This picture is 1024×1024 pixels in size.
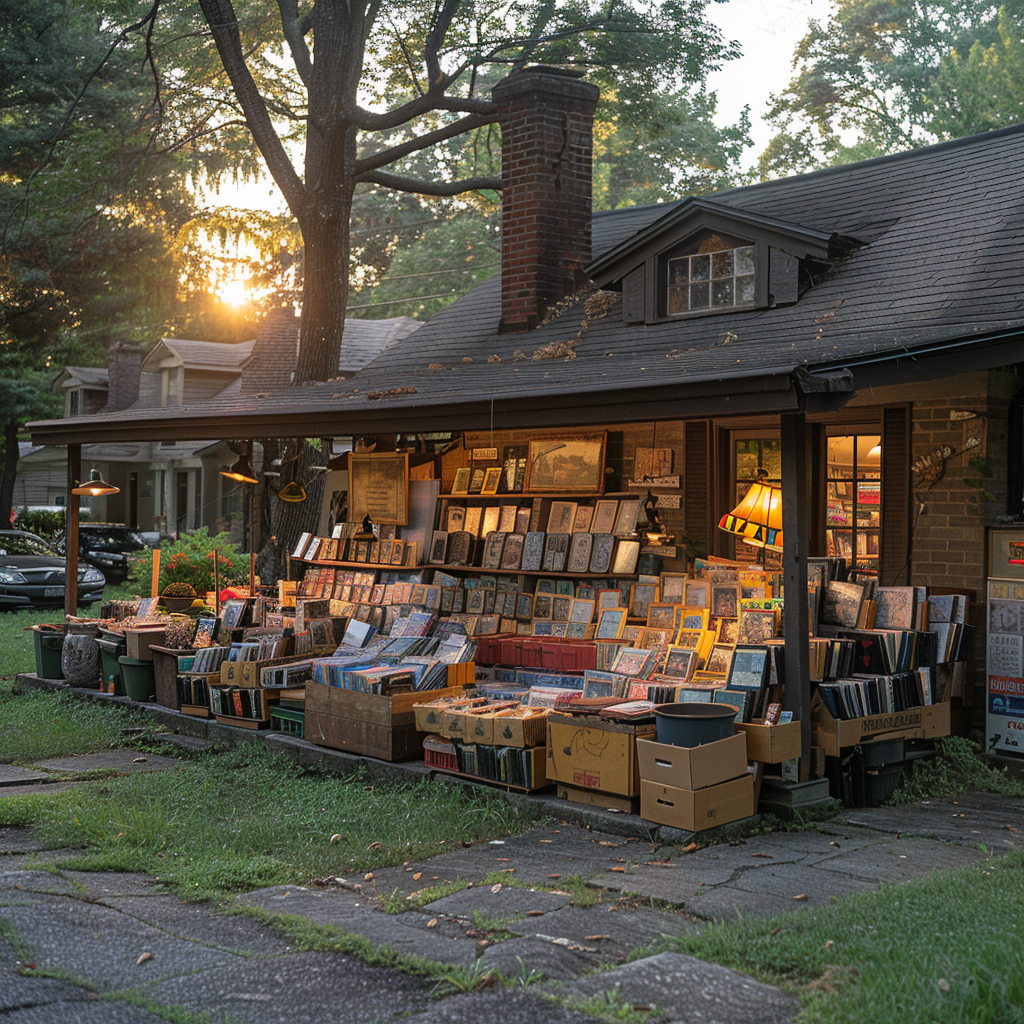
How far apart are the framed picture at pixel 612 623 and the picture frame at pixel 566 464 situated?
1389 mm

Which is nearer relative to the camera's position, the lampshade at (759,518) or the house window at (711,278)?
the lampshade at (759,518)

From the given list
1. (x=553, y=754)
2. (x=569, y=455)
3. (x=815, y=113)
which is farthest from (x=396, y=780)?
(x=815, y=113)

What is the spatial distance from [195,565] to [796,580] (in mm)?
11622

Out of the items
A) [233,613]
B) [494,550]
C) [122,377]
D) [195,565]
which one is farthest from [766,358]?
[122,377]

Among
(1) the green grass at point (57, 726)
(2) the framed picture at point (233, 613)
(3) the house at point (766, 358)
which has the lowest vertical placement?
(1) the green grass at point (57, 726)

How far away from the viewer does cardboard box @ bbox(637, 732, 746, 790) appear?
648 centimetres

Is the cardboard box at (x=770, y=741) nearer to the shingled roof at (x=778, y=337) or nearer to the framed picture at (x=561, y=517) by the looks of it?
the shingled roof at (x=778, y=337)

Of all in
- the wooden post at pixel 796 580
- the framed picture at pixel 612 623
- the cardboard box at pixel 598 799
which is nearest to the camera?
the cardboard box at pixel 598 799

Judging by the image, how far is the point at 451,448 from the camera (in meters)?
11.6

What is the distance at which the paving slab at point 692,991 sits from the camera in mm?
4035

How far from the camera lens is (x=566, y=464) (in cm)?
1047

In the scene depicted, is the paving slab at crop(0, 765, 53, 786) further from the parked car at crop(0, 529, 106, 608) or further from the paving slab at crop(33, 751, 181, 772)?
the parked car at crop(0, 529, 106, 608)

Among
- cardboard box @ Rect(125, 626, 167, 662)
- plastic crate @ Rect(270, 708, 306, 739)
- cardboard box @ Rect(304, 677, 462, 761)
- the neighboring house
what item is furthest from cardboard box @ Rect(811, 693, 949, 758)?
the neighboring house

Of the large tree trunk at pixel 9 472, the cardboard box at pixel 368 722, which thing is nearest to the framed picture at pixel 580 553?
the cardboard box at pixel 368 722
